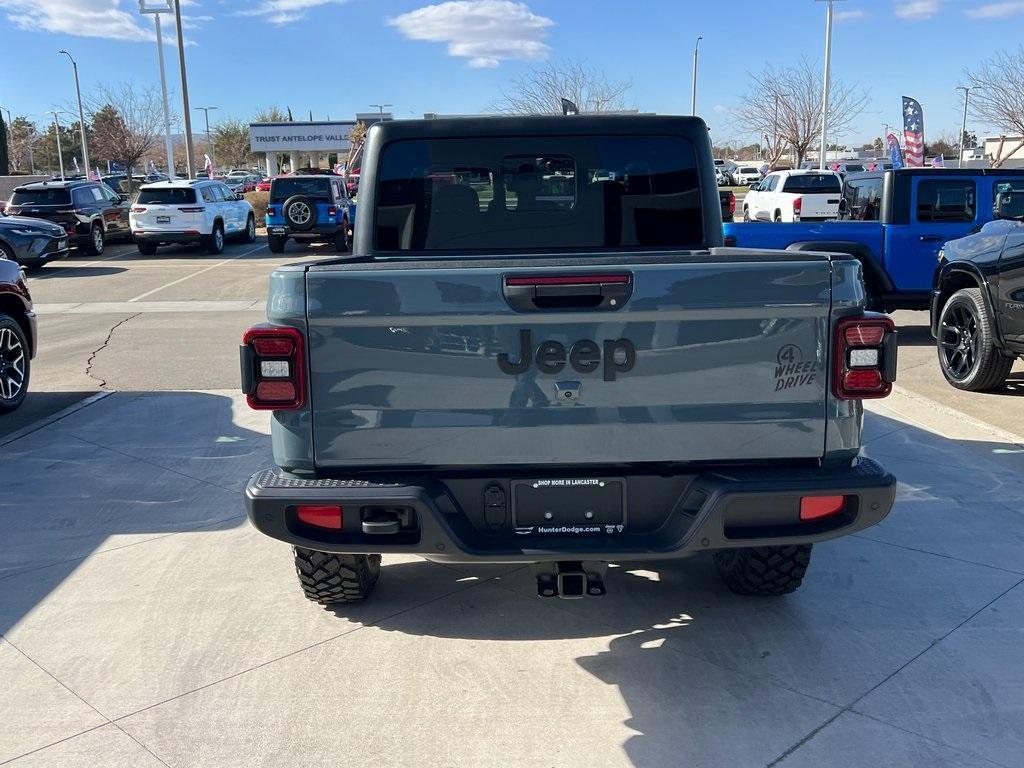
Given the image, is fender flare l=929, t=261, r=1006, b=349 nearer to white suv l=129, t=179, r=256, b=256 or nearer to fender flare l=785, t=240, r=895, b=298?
fender flare l=785, t=240, r=895, b=298

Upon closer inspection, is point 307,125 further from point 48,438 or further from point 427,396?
point 427,396

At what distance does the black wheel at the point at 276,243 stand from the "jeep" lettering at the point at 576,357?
2071 cm

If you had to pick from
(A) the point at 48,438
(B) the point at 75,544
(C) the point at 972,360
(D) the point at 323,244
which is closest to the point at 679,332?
(B) the point at 75,544

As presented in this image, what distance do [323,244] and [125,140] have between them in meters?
36.8

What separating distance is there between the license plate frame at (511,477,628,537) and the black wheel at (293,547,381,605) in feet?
3.28

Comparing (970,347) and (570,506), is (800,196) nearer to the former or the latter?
(970,347)

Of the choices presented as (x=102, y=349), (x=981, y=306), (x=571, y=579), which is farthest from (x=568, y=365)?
(x=102, y=349)

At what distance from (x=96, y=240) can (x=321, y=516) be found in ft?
72.0

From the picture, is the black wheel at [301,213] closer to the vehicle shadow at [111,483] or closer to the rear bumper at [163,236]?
the rear bumper at [163,236]

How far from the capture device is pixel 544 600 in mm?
4320

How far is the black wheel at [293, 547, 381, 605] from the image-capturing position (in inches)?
156

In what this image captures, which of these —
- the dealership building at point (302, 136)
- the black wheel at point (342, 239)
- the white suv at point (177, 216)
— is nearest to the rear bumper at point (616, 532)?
the black wheel at point (342, 239)

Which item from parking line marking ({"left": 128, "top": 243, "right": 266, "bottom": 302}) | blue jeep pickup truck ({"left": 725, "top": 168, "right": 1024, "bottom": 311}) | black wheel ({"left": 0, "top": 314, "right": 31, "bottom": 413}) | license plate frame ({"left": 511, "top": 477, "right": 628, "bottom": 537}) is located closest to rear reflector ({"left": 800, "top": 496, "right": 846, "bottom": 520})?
license plate frame ({"left": 511, "top": 477, "right": 628, "bottom": 537})

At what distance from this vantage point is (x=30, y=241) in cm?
1831
